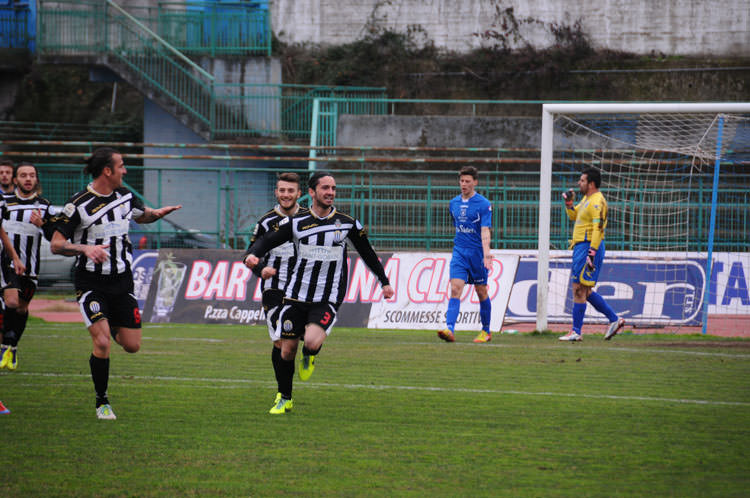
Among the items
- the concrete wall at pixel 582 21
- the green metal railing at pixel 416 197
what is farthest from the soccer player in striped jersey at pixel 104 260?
the concrete wall at pixel 582 21

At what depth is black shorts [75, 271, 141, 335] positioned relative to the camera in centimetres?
748

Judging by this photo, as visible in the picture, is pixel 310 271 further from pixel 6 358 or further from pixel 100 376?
pixel 6 358

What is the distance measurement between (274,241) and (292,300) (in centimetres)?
52

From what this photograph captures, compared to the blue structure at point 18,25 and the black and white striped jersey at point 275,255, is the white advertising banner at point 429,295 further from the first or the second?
the blue structure at point 18,25

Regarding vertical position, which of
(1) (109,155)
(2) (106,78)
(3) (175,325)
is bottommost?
(3) (175,325)

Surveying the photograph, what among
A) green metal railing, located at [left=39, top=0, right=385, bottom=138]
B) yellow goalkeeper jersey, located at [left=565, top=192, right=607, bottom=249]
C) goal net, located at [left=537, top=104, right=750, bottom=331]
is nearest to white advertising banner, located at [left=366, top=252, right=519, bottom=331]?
goal net, located at [left=537, top=104, right=750, bottom=331]

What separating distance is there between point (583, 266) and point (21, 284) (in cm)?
753

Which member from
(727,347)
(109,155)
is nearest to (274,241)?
(109,155)

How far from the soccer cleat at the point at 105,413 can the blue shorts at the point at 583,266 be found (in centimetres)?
778

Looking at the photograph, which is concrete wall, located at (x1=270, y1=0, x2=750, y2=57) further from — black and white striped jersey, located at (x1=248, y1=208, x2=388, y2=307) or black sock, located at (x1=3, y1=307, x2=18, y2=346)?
black and white striped jersey, located at (x1=248, y1=208, x2=388, y2=307)

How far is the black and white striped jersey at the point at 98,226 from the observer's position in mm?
7559

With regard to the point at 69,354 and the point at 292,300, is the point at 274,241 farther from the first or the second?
the point at 69,354

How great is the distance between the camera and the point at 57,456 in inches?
244

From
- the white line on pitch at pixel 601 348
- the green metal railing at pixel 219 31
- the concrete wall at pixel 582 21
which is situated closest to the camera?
the white line on pitch at pixel 601 348
